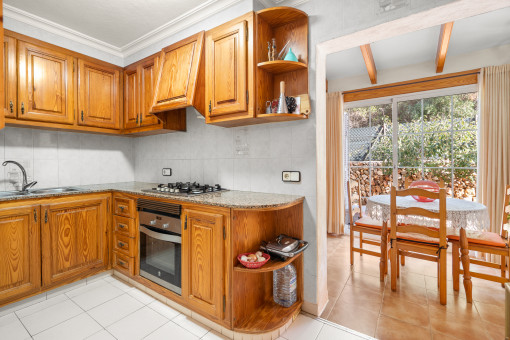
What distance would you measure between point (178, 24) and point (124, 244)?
88.2 inches

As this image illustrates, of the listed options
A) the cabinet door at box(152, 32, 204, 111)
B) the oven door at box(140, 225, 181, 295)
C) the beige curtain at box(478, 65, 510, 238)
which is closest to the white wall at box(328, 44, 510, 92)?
the beige curtain at box(478, 65, 510, 238)

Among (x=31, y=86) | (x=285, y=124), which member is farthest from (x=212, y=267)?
(x=31, y=86)

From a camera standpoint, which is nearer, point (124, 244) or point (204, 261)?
point (204, 261)

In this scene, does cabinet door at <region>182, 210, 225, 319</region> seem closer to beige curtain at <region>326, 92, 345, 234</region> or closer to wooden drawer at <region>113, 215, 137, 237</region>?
wooden drawer at <region>113, 215, 137, 237</region>

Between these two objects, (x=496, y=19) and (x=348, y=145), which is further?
(x=348, y=145)

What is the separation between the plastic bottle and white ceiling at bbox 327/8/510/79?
102 inches

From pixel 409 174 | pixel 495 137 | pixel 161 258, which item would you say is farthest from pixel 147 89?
pixel 495 137

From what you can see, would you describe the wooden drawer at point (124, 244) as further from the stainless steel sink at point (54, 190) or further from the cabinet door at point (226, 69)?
the cabinet door at point (226, 69)

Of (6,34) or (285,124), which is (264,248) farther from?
(6,34)

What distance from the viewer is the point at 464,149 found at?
119 inches

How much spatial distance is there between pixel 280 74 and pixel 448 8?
1.10m

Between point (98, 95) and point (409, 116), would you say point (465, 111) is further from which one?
point (98, 95)

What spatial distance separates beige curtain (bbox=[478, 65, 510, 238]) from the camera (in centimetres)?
254

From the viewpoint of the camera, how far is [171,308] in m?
1.89
